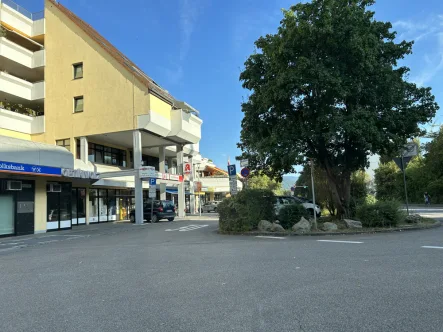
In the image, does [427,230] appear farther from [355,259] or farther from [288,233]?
[355,259]

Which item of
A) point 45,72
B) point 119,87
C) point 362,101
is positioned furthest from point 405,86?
point 45,72

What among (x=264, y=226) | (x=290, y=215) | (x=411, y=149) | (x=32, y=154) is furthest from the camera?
(x=32, y=154)

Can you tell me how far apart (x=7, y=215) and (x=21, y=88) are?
1393 centimetres

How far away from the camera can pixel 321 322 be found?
427cm

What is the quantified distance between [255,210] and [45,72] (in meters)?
23.3

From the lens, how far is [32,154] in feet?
61.7

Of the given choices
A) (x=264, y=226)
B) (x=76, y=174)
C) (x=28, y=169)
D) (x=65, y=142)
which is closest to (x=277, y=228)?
(x=264, y=226)

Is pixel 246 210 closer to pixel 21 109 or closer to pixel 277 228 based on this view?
pixel 277 228

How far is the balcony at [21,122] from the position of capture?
87.0 feet

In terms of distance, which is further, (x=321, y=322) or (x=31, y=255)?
(x=31, y=255)

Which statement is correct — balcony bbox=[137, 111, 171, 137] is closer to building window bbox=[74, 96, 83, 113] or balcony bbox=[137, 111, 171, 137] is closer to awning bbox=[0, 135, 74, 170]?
building window bbox=[74, 96, 83, 113]

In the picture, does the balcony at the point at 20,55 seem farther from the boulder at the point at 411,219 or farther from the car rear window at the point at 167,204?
the boulder at the point at 411,219

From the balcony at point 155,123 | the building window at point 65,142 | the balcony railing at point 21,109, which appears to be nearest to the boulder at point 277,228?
the balcony at point 155,123

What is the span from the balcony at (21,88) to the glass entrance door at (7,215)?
37.3ft
